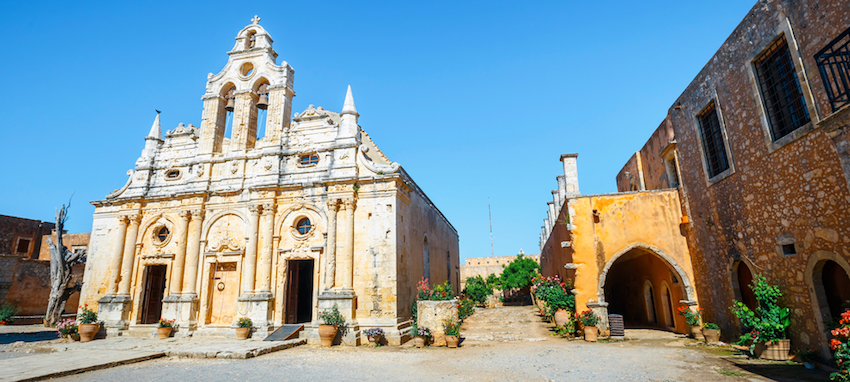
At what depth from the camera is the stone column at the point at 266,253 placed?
1421 centimetres

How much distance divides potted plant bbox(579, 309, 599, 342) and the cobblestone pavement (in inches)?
12.7

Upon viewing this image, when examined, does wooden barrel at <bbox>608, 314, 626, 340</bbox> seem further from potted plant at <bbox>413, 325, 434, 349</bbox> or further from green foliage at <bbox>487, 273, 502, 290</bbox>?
green foliage at <bbox>487, 273, 502, 290</bbox>

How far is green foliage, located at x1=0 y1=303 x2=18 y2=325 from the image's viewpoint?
2048 centimetres

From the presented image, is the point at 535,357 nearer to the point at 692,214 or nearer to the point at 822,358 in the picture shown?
the point at 822,358

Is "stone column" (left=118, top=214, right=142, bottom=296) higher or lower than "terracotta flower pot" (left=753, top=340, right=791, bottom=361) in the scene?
higher

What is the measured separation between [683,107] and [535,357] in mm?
8793

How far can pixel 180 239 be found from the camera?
15617mm

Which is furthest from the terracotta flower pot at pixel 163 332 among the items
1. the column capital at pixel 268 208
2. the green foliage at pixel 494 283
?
the green foliage at pixel 494 283

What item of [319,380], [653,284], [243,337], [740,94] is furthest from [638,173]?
[243,337]

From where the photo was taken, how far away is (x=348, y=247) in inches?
535

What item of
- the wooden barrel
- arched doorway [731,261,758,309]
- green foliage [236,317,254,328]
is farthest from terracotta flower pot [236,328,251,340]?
arched doorway [731,261,758,309]

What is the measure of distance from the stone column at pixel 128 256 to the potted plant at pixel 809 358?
795 inches

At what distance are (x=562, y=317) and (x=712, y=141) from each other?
262 inches

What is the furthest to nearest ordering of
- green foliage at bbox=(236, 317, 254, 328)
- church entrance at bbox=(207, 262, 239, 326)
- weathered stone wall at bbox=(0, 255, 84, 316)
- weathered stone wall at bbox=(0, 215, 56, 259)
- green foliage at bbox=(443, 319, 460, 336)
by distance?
weathered stone wall at bbox=(0, 215, 56, 259) → weathered stone wall at bbox=(0, 255, 84, 316) → church entrance at bbox=(207, 262, 239, 326) → green foliage at bbox=(236, 317, 254, 328) → green foliage at bbox=(443, 319, 460, 336)
